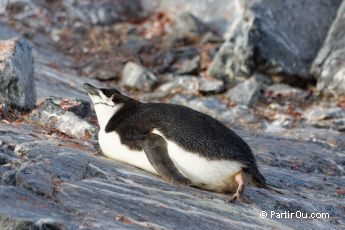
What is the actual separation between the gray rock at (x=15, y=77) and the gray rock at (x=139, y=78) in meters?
4.04

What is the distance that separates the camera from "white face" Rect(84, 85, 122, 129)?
589cm

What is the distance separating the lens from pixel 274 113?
34.1 feet

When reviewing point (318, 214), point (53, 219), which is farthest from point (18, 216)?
point (318, 214)

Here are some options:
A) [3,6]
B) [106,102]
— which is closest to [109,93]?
[106,102]

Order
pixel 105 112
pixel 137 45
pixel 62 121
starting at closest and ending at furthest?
pixel 105 112
pixel 62 121
pixel 137 45

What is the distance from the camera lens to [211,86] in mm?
10914

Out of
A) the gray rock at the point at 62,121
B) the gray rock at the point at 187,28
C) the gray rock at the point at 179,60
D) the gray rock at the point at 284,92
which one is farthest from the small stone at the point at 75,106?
the gray rock at the point at 187,28

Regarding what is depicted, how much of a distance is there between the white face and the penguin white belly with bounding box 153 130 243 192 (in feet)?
2.68

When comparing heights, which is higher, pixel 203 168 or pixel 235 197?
pixel 203 168

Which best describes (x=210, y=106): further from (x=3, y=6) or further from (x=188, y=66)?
(x=3, y=6)

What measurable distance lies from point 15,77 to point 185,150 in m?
2.29

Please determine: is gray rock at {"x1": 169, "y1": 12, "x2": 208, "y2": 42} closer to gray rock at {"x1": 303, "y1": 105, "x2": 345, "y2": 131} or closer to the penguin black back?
gray rock at {"x1": 303, "y1": 105, "x2": 345, "y2": 131}

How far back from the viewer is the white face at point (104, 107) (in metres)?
5.89

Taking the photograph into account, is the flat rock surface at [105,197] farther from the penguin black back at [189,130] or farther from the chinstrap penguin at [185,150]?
the penguin black back at [189,130]
